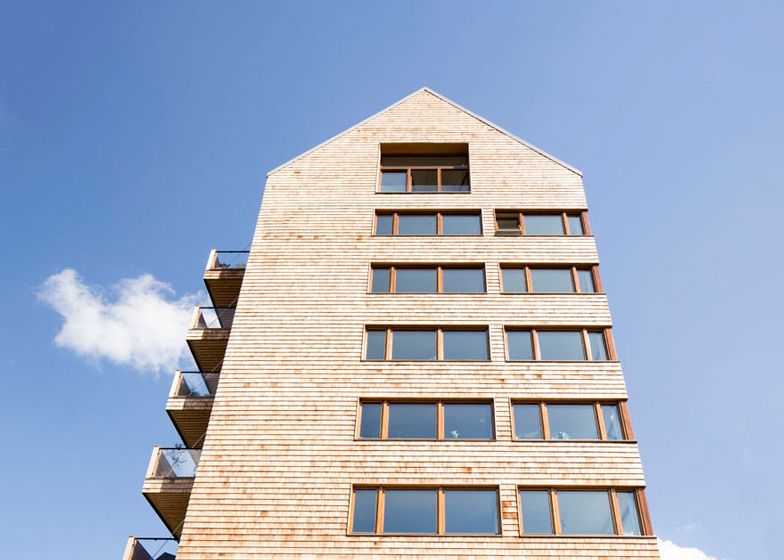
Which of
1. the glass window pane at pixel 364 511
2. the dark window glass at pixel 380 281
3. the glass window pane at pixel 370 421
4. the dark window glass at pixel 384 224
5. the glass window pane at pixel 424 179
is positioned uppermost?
the glass window pane at pixel 424 179

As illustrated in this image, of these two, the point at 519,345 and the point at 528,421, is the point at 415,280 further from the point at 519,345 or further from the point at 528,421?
the point at 528,421

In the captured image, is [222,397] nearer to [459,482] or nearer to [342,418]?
[342,418]

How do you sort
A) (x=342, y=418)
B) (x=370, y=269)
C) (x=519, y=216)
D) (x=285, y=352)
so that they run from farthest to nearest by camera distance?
1. (x=519, y=216)
2. (x=370, y=269)
3. (x=285, y=352)
4. (x=342, y=418)

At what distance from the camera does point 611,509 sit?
16688 millimetres

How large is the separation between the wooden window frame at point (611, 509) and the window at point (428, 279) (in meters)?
6.90

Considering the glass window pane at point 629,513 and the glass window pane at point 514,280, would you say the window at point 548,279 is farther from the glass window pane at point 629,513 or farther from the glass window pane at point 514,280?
the glass window pane at point 629,513

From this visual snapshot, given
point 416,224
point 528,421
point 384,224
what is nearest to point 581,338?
point 528,421

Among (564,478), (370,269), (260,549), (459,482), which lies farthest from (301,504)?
(370,269)

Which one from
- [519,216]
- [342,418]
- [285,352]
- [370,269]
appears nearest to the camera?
[342,418]

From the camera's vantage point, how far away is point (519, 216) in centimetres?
2372

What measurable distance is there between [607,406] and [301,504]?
29.6 ft

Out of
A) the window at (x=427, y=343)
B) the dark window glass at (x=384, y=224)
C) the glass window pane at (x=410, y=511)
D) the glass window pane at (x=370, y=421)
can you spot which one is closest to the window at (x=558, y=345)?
the window at (x=427, y=343)

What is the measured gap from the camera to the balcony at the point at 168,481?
18656 mm

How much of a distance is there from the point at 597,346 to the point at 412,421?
248 inches
